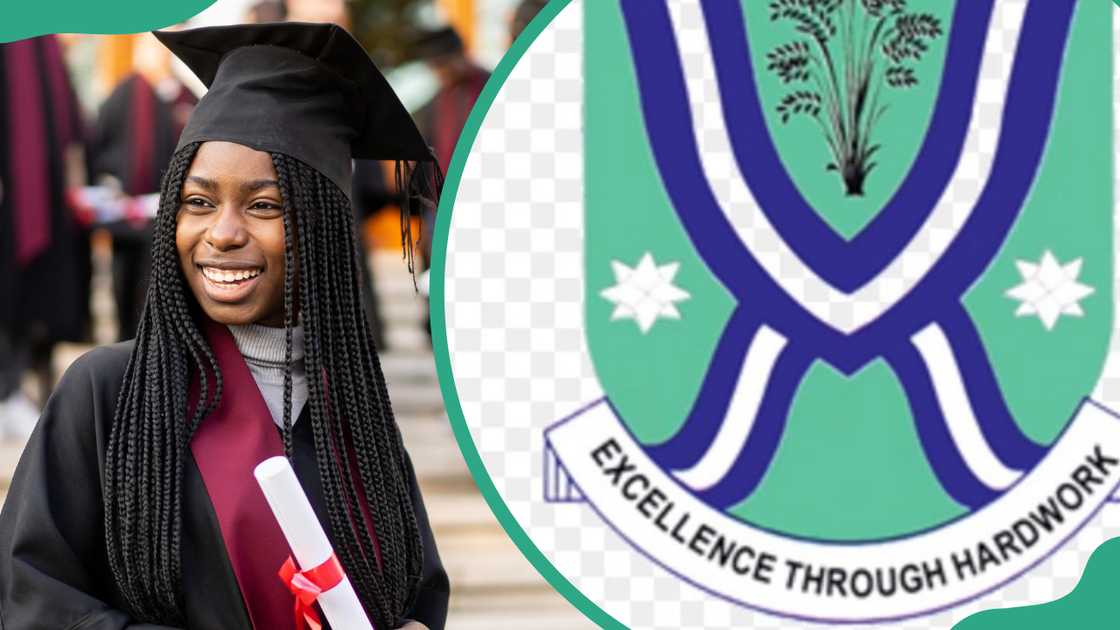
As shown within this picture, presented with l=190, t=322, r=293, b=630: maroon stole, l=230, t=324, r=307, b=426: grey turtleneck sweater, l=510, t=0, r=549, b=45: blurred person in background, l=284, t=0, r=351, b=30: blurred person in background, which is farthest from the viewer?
l=284, t=0, r=351, b=30: blurred person in background

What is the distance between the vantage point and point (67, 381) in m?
2.28

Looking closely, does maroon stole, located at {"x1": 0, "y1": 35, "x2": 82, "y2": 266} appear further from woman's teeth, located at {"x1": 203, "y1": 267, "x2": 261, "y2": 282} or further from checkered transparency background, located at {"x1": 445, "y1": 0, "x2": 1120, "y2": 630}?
woman's teeth, located at {"x1": 203, "y1": 267, "x2": 261, "y2": 282}

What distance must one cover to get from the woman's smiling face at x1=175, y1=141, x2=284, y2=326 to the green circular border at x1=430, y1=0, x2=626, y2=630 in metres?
0.60

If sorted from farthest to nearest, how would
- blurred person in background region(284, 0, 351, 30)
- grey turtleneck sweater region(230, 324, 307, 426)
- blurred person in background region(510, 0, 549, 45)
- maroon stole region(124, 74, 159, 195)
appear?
1. maroon stole region(124, 74, 159, 195)
2. blurred person in background region(284, 0, 351, 30)
3. blurred person in background region(510, 0, 549, 45)
4. grey turtleneck sweater region(230, 324, 307, 426)

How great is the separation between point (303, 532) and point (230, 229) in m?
0.42

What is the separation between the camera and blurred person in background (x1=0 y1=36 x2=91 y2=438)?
631cm

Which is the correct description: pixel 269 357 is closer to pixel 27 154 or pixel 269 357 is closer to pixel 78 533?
pixel 78 533

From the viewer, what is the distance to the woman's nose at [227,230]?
230 centimetres

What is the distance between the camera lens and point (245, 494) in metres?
2.30

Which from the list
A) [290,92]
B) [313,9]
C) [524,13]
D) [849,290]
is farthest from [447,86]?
[290,92]

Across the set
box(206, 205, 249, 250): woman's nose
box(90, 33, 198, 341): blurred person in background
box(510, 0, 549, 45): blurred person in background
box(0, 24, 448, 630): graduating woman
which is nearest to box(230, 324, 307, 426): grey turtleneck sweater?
box(0, 24, 448, 630): graduating woman

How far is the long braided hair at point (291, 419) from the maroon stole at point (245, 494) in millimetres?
26

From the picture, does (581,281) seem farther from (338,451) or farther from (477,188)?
(338,451)

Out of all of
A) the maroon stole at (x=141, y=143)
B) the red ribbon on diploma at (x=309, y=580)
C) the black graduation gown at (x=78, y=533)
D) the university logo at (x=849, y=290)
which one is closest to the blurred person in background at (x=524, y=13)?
the maroon stole at (x=141, y=143)
